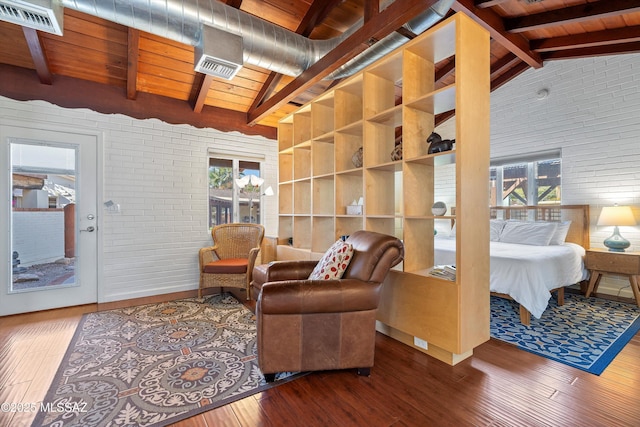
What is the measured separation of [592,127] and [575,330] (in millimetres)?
2916

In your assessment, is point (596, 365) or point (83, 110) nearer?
point (596, 365)

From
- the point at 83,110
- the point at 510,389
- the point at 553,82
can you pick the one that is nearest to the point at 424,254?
the point at 510,389

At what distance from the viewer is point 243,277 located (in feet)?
12.3

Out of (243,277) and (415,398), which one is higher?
(243,277)

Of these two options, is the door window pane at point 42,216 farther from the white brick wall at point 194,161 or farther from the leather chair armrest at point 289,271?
the leather chair armrest at point 289,271

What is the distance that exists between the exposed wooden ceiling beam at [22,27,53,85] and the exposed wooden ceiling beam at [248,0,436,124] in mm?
2407

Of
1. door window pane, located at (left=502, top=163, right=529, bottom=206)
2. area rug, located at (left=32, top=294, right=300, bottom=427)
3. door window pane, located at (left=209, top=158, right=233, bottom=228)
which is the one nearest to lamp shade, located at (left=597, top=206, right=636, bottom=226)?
door window pane, located at (left=502, top=163, right=529, bottom=206)

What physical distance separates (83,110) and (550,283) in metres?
5.74

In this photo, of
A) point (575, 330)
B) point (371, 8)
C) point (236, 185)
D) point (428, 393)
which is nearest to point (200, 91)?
point (236, 185)

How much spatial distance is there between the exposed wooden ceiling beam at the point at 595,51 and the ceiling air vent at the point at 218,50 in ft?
14.1

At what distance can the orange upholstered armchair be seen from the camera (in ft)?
12.2

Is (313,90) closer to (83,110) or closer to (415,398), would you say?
(83,110)

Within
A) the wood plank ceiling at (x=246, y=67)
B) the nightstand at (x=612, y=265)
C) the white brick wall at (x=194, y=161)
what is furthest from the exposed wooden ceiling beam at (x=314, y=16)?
the nightstand at (x=612, y=265)

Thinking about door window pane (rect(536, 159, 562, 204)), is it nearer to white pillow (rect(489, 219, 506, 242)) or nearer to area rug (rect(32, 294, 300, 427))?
white pillow (rect(489, 219, 506, 242))
